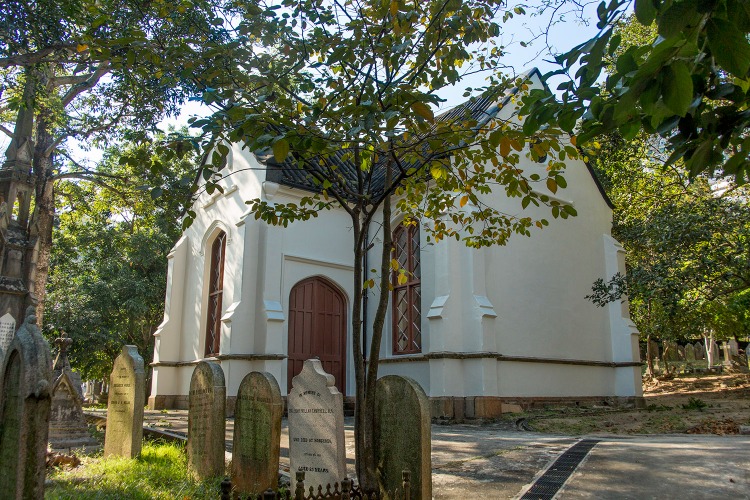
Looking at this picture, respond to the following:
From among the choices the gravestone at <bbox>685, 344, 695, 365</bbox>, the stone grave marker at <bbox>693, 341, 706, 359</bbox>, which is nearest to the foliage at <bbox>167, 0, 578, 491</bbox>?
the gravestone at <bbox>685, 344, 695, 365</bbox>

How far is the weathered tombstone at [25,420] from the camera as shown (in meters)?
4.36

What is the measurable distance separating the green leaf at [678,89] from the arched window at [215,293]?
16.2 meters

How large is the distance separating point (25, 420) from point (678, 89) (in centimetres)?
497

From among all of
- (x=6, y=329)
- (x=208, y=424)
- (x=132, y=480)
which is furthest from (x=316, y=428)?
Result: (x=6, y=329)

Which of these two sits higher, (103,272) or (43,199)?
(43,199)

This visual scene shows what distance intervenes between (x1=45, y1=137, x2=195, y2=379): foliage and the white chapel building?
286 inches

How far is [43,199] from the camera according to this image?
17.1m

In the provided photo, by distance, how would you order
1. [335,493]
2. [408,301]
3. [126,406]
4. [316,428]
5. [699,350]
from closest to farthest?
[335,493]
[316,428]
[126,406]
[408,301]
[699,350]

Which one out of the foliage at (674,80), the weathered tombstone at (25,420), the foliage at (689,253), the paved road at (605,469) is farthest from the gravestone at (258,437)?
the foliage at (689,253)

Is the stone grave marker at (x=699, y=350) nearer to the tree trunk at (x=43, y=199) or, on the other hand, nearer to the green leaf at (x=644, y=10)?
the tree trunk at (x=43, y=199)

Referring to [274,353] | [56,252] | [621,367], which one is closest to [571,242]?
[621,367]

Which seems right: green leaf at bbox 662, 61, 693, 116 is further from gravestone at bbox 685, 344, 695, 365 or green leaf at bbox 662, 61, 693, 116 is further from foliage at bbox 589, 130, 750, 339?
gravestone at bbox 685, 344, 695, 365

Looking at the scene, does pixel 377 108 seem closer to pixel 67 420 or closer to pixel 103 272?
pixel 67 420

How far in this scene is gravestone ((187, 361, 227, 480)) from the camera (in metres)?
Result: 7.06
